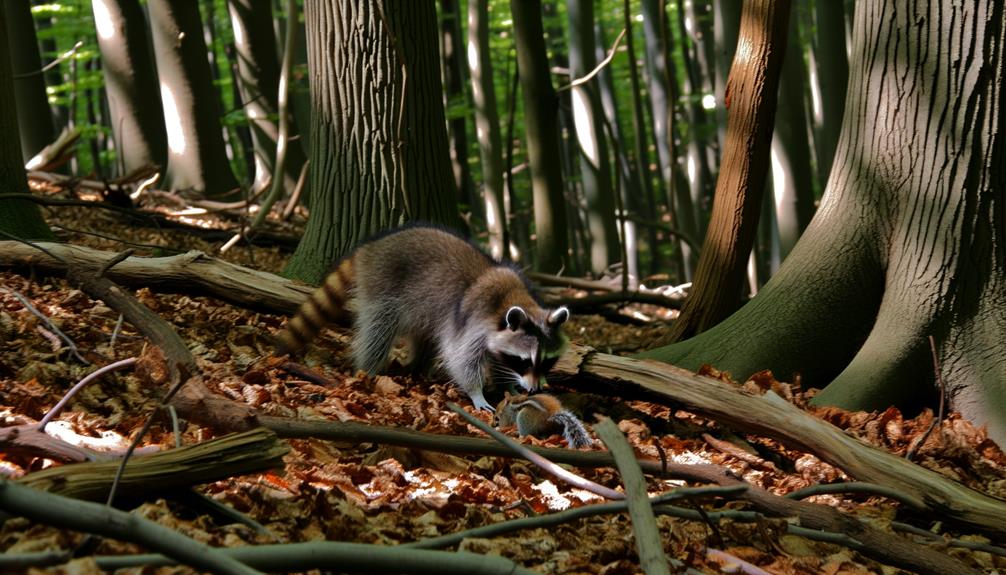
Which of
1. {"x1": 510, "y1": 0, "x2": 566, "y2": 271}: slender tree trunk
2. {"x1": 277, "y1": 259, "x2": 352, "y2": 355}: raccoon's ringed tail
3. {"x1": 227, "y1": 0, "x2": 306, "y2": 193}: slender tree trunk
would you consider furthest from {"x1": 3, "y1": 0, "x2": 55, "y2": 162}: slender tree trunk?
{"x1": 277, "y1": 259, "x2": 352, "y2": 355}: raccoon's ringed tail

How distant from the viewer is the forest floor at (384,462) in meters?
3.37

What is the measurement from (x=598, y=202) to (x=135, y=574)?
14924mm

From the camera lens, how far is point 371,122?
7.08 meters

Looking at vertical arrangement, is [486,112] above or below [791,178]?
above

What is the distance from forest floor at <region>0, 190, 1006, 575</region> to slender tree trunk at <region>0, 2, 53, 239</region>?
720mm

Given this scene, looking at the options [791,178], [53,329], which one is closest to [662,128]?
[791,178]

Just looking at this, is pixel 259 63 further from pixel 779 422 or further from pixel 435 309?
pixel 779 422

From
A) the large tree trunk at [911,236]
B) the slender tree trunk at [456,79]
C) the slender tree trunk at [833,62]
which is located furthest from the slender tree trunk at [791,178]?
the slender tree trunk at [456,79]

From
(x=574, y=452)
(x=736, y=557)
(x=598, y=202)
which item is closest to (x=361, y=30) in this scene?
(x=574, y=452)

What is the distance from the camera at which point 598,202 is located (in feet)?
55.7

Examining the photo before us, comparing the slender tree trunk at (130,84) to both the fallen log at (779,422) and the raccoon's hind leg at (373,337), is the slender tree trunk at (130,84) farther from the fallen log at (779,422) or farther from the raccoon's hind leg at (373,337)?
the fallen log at (779,422)

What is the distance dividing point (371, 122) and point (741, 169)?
2.90 m

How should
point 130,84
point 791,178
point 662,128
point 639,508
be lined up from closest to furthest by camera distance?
point 639,508 → point 791,178 → point 130,84 → point 662,128

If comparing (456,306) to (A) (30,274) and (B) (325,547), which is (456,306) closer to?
(A) (30,274)
